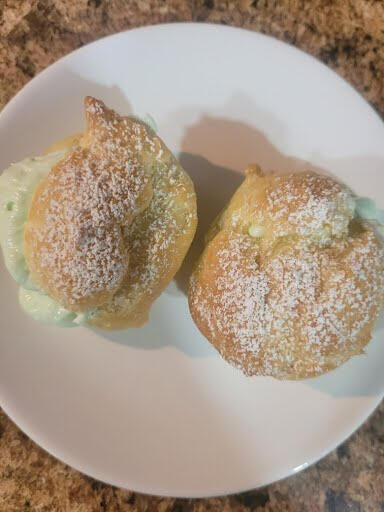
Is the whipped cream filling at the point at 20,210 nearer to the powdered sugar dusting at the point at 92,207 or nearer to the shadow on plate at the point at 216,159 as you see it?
the powdered sugar dusting at the point at 92,207

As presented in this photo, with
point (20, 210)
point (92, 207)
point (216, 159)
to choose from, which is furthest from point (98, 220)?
point (216, 159)

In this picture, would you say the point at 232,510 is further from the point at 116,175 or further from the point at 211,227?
the point at 116,175

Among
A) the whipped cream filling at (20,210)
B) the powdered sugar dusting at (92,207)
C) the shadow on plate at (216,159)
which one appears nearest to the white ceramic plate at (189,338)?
the shadow on plate at (216,159)

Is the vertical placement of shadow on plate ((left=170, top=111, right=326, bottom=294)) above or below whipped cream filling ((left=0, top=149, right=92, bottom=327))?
above

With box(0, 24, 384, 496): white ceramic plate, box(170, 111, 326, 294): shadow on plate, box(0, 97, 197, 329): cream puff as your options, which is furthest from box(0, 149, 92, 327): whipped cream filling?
box(170, 111, 326, 294): shadow on plate

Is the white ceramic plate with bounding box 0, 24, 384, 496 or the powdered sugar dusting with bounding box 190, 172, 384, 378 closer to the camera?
the powdered sugar dusting with bounding box 190, 172, 384, 378

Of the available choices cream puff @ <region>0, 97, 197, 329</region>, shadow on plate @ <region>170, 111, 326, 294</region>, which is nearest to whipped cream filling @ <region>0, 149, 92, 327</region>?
cream puff @ <region>0, 97, 197, 329</region>

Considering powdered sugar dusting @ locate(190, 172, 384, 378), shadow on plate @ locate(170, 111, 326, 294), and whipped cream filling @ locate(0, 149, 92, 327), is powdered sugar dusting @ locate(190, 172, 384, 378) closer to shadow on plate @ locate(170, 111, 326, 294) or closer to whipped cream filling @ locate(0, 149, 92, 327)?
shadow on plate @ locate(170, 111, 326, 294)
